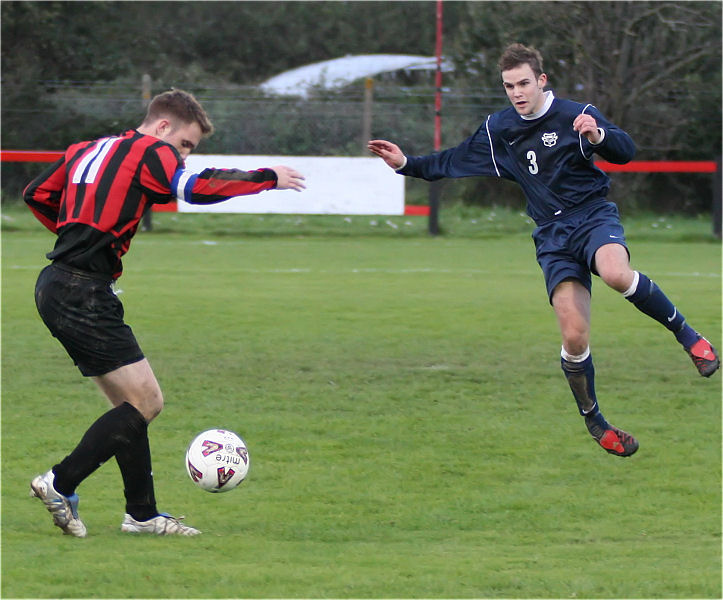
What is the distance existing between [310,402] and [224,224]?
42.3 feet

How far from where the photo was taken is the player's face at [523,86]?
20.0 feet

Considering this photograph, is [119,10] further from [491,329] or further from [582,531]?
[582,531]

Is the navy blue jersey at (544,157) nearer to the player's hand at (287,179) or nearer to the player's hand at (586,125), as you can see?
the player's hand at (586,125)

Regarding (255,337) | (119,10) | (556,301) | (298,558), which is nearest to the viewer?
(298,558)

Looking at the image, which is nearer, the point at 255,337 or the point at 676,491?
the point at 676,491

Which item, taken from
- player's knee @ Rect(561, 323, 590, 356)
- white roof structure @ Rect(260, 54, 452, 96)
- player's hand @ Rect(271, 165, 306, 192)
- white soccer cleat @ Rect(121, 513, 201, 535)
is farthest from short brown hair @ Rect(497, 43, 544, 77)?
white roof structure @ Rect(260, 54, 452, 96)

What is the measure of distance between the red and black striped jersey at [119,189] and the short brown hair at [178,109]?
16 cm

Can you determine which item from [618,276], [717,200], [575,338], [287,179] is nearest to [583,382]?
[575,338]

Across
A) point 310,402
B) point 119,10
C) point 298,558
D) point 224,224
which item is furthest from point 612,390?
point 119,10

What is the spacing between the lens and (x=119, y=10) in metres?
33.3

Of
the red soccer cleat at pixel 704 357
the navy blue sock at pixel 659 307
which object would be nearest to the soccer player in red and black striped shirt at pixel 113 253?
the navy blue sock at pixel 659 307

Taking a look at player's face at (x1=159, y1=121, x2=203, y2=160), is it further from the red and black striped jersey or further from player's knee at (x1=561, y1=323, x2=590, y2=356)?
player's knee at (x1=561, y1=323, x2=590, y2=356)

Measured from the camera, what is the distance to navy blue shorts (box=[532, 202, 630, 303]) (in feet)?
19.7

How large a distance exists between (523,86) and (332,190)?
47.4 feet
